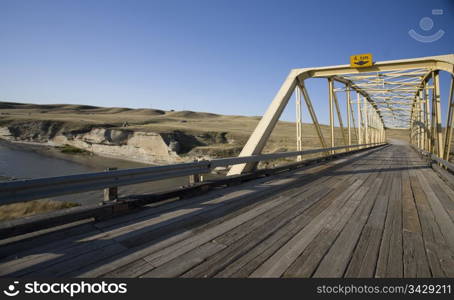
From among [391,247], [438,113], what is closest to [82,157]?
[391,247]

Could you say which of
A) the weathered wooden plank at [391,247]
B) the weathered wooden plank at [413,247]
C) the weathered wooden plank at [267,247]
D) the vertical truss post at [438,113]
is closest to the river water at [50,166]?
the weathered wooden plank at [267,247]

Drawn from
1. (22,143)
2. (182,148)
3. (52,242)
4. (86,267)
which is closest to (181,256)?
(86,267)

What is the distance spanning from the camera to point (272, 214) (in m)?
3.58

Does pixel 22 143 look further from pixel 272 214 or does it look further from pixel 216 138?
pixel 272 214

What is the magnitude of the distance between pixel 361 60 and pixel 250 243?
10.9 metres

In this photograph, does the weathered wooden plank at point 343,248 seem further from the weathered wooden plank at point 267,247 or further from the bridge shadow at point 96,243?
the bridge shadow at point 96,243

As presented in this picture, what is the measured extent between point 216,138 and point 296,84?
35836 mm

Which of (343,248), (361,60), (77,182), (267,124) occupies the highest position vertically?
(361,60)

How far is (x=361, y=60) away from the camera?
970 centimetres

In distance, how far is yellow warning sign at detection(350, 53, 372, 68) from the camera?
31.2ft

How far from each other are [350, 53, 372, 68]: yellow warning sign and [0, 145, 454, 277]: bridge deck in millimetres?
7575

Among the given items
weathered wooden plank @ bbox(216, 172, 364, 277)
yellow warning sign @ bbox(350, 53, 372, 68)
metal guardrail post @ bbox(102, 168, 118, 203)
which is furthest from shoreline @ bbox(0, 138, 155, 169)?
weathered wooden plank @ bbox(216, 172, 364, 277)

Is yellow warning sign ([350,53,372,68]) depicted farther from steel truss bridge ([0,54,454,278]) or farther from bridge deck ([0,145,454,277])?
bridge deck ([0,145,454,277])

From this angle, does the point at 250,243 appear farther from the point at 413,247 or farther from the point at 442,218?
the point at 442,218
